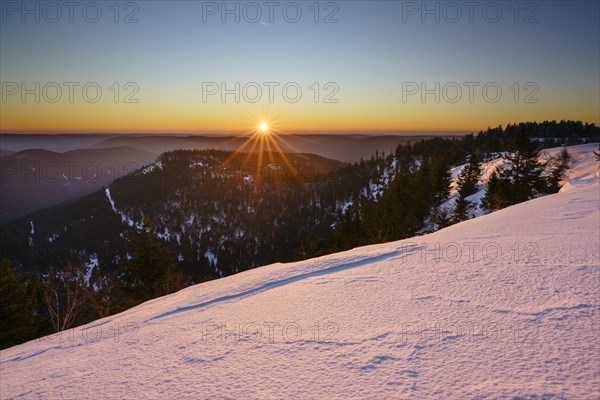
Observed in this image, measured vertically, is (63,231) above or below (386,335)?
below

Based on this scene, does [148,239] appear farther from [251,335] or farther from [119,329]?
[251,335]

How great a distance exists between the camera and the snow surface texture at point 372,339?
110 inches

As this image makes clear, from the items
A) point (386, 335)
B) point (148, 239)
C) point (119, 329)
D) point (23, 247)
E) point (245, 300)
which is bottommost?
point (23, 247)

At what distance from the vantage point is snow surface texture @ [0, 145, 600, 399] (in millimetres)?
2807

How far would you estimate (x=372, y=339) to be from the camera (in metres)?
3.59

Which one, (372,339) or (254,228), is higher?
(372,339)

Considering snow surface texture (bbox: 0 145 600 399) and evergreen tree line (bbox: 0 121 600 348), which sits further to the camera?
evergreen tree line (bbox: 0 121 600 348)

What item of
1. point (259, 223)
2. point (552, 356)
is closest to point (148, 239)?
point (552, 356)

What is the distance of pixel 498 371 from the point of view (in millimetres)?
2748

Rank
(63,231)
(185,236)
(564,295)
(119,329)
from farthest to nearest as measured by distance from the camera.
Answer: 1. (63,231)
2. (185,236)
3. (119,329)
4. (564,295)

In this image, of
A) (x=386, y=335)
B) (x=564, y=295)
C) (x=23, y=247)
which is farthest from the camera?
(x=23, y=247)

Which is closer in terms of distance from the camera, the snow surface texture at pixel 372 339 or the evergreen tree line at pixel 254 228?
the snow surface texture at pixel 372 339

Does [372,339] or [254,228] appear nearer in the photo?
[372,339]

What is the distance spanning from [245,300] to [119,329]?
253 cm
